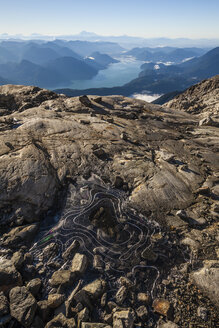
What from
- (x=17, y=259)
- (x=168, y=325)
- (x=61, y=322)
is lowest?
(x=61, y=322)

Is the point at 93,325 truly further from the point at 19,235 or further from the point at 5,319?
the point at 19,235

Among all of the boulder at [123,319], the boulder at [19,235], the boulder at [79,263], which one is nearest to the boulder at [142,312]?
the boulder at [123,319]

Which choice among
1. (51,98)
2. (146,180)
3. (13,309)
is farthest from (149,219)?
→ (51,98)

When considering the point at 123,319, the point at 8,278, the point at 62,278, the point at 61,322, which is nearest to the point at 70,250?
the point at 62,278

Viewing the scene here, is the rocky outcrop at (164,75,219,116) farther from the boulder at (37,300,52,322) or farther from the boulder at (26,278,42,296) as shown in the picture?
the boulder at (37,300,52,322)

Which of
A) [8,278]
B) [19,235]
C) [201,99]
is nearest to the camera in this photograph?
[8,278]

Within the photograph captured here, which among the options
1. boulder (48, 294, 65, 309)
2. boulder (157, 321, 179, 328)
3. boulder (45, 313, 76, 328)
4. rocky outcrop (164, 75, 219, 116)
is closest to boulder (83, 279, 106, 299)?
boulder (48, 294, 65, 309)
